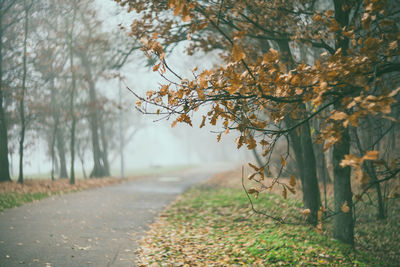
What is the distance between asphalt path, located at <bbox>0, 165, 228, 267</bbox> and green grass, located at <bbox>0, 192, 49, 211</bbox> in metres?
0.31

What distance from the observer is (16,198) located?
30.1ft

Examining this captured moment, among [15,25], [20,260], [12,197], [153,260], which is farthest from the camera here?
[15,25]

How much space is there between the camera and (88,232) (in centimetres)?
633

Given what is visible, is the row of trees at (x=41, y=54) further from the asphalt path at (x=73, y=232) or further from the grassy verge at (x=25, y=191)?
the asphalt path at (x=73, y=232)

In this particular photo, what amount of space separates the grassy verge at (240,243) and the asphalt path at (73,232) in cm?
50

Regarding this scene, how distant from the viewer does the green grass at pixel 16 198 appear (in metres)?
8.25

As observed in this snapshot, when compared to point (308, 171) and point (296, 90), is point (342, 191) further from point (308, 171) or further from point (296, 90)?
point (296, 90)

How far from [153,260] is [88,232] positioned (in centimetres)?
221

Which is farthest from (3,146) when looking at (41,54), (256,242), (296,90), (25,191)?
(296,90)

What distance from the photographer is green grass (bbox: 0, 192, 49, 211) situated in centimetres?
825

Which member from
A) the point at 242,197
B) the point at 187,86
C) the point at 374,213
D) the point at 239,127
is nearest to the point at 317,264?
the point at 239,127

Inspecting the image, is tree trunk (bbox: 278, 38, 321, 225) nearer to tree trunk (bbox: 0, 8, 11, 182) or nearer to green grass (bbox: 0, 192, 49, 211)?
green grass (bbox: 0, 192, 49, 211)

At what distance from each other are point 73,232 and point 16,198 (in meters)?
4.26

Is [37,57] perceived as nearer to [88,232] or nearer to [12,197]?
[12,197]
